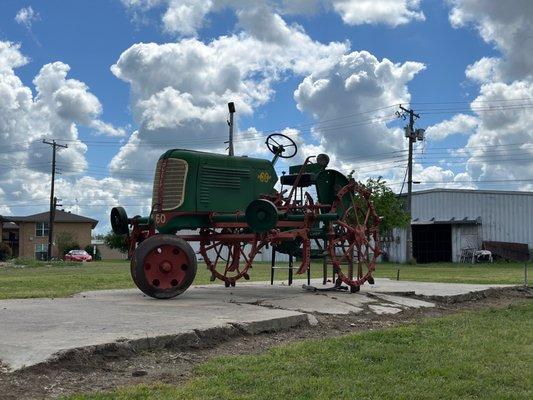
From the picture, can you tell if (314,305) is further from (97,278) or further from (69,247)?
(69,247)

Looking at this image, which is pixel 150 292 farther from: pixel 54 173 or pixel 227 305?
pixel 54 173

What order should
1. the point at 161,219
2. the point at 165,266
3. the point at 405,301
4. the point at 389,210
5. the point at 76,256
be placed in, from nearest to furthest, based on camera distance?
the point at 165,266, the point at 161,219, the point at 405,301, the point at 389,210, the point at 76,256

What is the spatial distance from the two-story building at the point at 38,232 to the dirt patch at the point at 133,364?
250 ft

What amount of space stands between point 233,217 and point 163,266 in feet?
5.19

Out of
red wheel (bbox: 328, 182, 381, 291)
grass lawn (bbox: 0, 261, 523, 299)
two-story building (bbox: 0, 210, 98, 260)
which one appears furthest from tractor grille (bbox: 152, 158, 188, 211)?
two-story building (bbox: 0, 210, 98, 260)

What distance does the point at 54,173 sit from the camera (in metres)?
61.9

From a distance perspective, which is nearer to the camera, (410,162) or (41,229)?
(410,162)

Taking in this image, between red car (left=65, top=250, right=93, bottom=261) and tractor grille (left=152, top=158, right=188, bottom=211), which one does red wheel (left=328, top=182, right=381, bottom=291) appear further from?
red car (left=65, top=250, right=93, bottom=261)

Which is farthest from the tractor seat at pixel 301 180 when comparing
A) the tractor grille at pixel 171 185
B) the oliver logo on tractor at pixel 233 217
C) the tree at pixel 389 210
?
the tree at pixel 389 210

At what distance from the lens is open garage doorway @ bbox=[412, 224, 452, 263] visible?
54781 millimetres

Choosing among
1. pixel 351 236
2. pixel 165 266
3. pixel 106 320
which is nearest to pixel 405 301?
pixel 351 236

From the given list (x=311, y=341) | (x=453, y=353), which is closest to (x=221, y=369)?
(x=311, y=341)

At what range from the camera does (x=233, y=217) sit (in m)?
11.2

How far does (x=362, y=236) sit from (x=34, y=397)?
843cm
